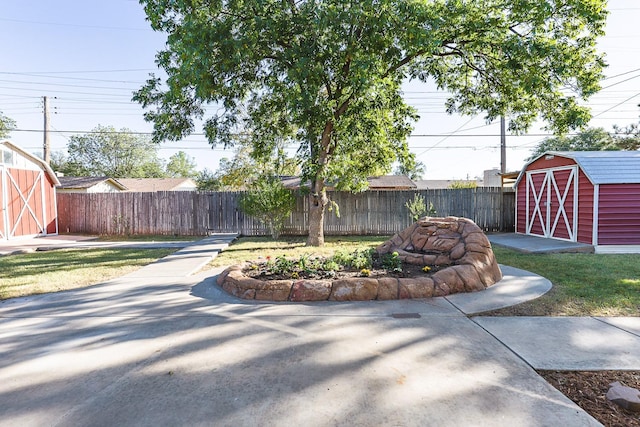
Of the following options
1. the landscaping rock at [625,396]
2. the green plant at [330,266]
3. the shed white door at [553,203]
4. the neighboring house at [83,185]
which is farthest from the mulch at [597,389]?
the neighboring house at [83,185]

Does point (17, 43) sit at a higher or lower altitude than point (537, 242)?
higher

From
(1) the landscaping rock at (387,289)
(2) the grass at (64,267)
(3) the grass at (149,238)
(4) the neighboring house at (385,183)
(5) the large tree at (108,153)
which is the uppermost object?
(5) the large tree at (108,153)

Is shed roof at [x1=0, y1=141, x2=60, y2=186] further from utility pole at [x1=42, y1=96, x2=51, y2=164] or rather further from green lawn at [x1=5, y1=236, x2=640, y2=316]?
green lawn at [x1=5, y1=236, x2=640, y2=316]

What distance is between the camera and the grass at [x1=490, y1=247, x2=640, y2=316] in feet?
12.6

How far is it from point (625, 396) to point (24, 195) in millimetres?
15531

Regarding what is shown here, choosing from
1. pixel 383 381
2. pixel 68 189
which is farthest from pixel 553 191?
pixel 68 189

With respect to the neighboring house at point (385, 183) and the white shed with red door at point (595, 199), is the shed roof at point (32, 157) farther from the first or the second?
the white shed with red door at point (595, 199)

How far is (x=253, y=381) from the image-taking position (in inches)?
94.4

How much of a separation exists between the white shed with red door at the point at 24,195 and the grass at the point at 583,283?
14.0 m

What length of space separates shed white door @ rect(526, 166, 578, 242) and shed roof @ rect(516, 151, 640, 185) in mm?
343

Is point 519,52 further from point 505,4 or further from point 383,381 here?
point 383,381

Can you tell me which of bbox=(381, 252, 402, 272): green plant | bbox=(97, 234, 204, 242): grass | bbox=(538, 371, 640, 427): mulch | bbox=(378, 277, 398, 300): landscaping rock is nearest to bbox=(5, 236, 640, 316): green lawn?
bbox=(378, 277, 398, 300): landscaping rock

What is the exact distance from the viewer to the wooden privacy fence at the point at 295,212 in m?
12.6

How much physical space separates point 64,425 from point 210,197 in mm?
11318
